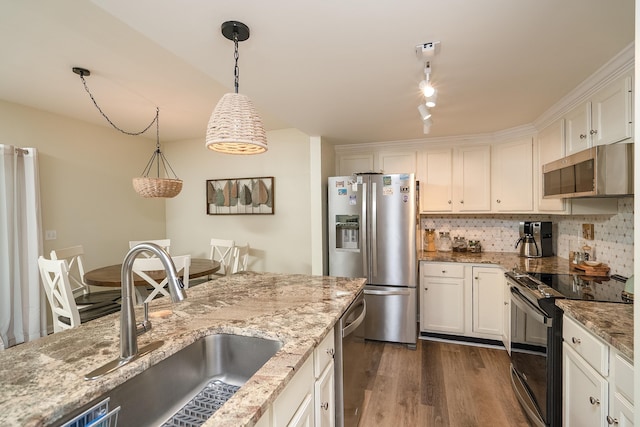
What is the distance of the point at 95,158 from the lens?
12.0 feet

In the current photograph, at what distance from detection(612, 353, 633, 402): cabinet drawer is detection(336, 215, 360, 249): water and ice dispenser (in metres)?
2.18

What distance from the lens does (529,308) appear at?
1.88 meters

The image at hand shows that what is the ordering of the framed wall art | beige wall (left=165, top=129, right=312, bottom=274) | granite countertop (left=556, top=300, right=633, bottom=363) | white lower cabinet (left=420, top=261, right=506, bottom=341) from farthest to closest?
the framed wall art → beige wall (left=165, top=129, right=312, bottom=274) → white lower cabinet (left=420, top=261, right=506, bottom=341) → granite countertop (left=556, top=300, right=633, bottom=363)

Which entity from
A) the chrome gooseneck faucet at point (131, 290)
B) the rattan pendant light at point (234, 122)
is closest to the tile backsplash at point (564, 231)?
the rattan pendant light at point (234, 122)

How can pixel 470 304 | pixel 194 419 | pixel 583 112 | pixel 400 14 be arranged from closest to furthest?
pixel 194 419 → pixel 400 14 → pixel 583 112 → pixel 470 304

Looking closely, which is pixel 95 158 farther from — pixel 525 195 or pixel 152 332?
pixel 525 195

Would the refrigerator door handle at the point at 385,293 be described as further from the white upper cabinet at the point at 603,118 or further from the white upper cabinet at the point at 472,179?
the white upper cabinet at the point at 603,118

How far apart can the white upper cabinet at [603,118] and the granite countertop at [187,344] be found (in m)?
1.83

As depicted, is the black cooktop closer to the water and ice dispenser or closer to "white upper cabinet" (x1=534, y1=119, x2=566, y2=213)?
"white upper cabinet" (x1=534, y1=119, x2=566, y2=213)

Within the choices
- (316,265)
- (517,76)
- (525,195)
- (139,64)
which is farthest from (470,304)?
(139,64)

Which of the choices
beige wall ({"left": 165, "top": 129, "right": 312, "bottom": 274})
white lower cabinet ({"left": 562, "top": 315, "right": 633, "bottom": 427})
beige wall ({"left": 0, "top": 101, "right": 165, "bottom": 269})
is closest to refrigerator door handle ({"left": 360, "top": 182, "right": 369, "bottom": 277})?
beige wall ({"left": 165, "top": 129, "right": 312, "bottom": 274})

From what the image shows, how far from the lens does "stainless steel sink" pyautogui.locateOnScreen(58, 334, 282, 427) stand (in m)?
0.93

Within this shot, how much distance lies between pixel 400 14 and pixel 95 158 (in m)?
3.92

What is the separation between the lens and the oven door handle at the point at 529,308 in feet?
5.52
